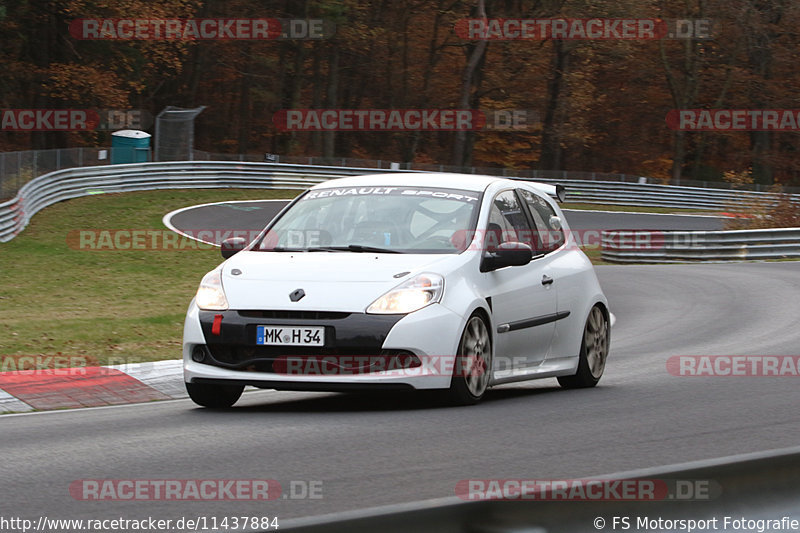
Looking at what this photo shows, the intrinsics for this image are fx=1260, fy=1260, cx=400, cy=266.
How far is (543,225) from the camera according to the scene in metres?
10.0

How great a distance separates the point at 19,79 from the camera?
53562mm

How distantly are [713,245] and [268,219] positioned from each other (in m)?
13.2

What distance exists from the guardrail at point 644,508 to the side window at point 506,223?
5.23 meters

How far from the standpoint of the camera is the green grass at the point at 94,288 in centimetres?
1285

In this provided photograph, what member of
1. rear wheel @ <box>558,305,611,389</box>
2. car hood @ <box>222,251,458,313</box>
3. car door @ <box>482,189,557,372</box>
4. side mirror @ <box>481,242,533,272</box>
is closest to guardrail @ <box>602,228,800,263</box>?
rear wheel @ <box>558,305,611,389</box>

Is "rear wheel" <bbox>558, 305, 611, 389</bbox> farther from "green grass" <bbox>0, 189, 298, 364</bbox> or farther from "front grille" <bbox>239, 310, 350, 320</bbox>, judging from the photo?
"green grass" <bbox>0, 189, 298, 364</bbox>

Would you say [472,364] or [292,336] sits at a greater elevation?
[292,336]

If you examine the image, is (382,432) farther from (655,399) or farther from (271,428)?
(655,399)

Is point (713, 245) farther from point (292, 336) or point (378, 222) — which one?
point (292, 336)

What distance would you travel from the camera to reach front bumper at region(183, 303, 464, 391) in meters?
7.76

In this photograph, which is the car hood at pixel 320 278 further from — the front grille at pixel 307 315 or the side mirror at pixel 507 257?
the side mirror at pixel 507 257

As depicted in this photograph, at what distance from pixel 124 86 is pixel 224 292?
176 ft

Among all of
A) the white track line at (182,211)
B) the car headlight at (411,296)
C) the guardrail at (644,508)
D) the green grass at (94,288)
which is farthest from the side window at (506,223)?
the white track line at (182,211)

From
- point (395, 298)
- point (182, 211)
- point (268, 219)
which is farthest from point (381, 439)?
point (182, 211)
